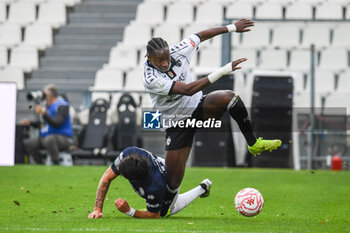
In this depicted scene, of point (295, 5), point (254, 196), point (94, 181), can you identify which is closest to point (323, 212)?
point (254, 196)

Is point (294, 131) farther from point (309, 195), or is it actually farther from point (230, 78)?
point (309, 195)

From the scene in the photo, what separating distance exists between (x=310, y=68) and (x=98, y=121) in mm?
5535

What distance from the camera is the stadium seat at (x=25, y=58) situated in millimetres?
22328

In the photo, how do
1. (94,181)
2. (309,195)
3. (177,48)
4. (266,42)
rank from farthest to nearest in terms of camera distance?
(266,42) < (94,181) < (309,195) < (177,48)

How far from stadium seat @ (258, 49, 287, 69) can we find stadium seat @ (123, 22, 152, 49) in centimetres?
513

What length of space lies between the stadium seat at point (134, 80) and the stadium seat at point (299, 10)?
4698mm

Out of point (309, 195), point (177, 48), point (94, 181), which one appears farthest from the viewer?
point (94, 181)

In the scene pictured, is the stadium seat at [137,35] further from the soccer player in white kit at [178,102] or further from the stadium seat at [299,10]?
the soccer player in white kit at [178,102]

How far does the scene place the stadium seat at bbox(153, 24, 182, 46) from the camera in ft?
70.1

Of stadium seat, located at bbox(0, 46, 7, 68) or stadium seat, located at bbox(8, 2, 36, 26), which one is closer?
stadium seat, located at bbox(0, 46, 7, 68)

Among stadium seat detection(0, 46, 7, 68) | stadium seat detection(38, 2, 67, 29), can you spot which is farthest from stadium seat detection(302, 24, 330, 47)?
stadium seat detection(0, 46, 7, 68)

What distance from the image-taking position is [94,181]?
13055 millimetres

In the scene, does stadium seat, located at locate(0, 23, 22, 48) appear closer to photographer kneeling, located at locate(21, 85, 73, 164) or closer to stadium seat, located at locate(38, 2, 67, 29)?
stadium seat, located at locate(38, 2, 67, 29)

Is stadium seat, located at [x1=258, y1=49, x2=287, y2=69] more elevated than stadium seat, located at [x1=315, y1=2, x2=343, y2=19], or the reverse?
stadium seat, located at [x1=315, y1=2, x2=343, y2=19]
